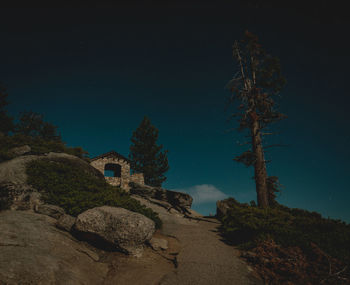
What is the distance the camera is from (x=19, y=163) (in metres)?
10.8

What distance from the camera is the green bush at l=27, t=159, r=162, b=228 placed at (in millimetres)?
8078

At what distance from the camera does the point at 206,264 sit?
6.23 metres

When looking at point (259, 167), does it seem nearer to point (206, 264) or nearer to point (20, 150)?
point (206, 264)

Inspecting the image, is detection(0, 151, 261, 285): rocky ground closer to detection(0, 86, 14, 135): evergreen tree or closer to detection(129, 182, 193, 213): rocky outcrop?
detection(129, 182, 193, 213): rocky outcrop

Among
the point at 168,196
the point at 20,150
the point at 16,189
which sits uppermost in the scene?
the point at 20,150

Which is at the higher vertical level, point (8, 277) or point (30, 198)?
point (30, 198)

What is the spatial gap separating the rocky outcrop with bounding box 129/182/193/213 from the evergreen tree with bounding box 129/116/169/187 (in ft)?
40.5

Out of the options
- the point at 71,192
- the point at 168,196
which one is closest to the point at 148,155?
the point at 168,196

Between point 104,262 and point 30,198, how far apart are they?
16.1 ft

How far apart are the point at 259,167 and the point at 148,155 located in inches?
796

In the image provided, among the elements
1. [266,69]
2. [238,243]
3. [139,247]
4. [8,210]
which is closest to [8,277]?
[139,247]

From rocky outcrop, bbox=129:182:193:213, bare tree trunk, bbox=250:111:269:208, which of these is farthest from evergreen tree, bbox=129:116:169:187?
bare tree trunk, bbox=250:111:269:208

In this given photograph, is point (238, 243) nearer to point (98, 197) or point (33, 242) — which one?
point (98, 197)

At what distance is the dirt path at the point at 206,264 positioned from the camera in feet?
17.6
